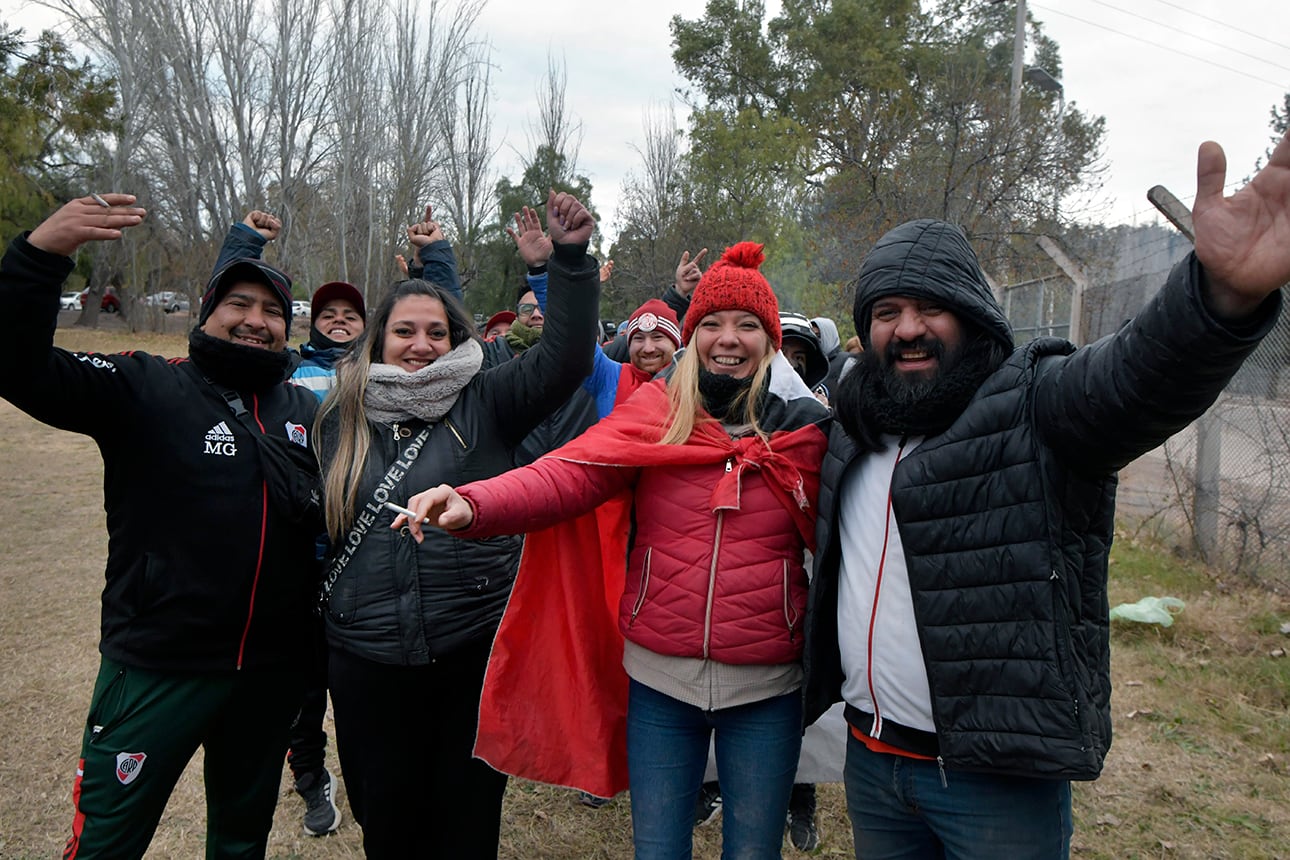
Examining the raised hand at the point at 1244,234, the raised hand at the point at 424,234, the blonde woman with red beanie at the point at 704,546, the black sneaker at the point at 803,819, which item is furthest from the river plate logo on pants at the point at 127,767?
the raised hand at the point at 1244,234

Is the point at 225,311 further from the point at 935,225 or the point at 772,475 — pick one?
the point at 935,225

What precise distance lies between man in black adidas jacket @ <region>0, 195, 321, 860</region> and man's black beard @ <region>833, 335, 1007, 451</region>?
164cm

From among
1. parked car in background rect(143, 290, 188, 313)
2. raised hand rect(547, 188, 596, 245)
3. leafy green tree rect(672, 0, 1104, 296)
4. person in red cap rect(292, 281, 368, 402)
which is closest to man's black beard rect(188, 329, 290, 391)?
raised hand rect(547, 188, 596, 245)

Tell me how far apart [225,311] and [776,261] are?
13478 millimetres

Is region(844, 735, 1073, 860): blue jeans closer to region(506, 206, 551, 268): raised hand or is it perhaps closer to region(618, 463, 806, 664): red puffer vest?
region(618, 463, 806, 664): red puffer vest

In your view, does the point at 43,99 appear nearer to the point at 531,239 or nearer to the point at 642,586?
the point at 531,239

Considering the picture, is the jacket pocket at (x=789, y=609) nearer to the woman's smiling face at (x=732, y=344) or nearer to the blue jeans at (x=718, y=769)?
the blue jeans at (x=718, y=769)

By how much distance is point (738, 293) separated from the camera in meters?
2.41

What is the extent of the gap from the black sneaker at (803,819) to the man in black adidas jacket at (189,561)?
2161mm

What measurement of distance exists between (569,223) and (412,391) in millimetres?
692

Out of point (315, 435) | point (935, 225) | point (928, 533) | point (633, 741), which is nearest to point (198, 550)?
point (315, 435)

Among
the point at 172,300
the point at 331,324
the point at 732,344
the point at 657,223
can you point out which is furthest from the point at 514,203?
the point at 172,300

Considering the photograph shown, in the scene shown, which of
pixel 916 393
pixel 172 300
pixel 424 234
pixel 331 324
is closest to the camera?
pixel 916 393

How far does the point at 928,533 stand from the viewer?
1795 mm
